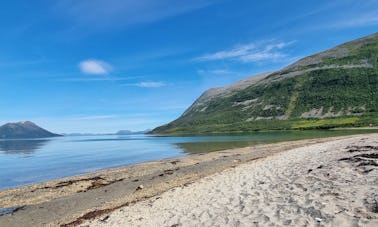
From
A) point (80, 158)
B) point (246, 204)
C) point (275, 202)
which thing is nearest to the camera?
point (275, 202)

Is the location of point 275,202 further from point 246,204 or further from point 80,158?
point 80,158

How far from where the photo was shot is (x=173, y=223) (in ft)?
43.3

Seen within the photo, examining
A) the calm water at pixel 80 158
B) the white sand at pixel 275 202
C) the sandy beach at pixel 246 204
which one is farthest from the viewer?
the calm water at pixel 80 158

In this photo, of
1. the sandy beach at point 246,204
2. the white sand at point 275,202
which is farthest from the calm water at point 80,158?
the white sand at point 275,202

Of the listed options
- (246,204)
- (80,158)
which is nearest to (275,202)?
(246,204)

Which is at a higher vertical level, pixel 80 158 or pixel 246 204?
pixel 246 204

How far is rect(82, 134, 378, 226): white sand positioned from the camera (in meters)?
10.7

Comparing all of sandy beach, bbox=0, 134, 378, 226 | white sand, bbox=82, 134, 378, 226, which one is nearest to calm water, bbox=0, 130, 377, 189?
sandy beach, bbox=0, 134, 378, 226

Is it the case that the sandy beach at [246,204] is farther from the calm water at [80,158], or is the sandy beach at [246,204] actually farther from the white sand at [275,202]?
the calm water at [80,158]

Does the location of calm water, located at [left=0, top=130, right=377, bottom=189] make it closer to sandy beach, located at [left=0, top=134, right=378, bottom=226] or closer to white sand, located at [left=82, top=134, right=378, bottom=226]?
sandy beach, located at [left=0, top=134, right=378, bottom=226]

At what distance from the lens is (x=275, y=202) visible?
13.1m

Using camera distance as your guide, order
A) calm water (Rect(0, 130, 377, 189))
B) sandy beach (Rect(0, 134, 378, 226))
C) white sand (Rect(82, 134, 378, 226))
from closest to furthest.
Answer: white sand (Rect(82, 134, 378, 226))
sandy beach (Rect(0, 134, 378, 226))
calm water (Rect(0, 130, 377, 189))

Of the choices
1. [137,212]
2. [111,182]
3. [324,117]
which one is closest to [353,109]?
[324,117]

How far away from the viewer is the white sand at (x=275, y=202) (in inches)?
421
